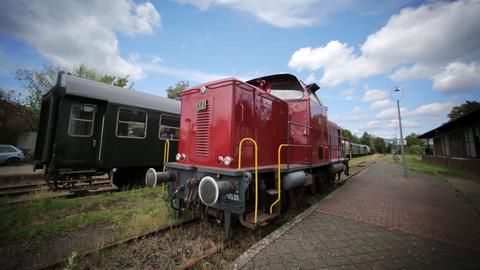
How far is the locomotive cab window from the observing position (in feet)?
20.0

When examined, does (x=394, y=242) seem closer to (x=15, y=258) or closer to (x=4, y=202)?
(x=15, y=258)

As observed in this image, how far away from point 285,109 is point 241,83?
1842mm

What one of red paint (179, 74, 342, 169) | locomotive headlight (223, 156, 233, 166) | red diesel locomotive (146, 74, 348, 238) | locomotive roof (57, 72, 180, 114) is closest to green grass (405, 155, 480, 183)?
red paint (179, 74, 342, 169)

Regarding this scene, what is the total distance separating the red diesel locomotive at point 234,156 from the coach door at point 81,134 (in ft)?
11.8

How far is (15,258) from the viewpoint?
3.28 metres

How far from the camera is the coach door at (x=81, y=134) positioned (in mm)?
6492

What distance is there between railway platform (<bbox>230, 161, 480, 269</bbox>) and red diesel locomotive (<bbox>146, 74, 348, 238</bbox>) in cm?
56

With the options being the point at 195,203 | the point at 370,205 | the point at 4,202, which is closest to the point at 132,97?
the point at 4,202

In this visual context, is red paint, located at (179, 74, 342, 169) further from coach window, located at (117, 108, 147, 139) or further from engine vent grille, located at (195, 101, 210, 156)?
coach window, located at (117, 108, 147, 139)

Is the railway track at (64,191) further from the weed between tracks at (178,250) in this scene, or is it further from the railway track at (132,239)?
the weed between tracks at (178,250)

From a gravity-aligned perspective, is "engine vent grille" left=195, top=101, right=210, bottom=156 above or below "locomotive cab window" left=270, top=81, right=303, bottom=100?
below

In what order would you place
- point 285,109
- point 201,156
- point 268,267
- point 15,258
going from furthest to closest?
point 285,109, point 201,156, point 15,258, point 268,267

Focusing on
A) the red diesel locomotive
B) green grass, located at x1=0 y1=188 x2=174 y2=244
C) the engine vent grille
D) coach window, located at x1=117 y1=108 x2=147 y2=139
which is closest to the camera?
the red diesel locomotive

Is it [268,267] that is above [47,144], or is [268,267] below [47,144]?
below
